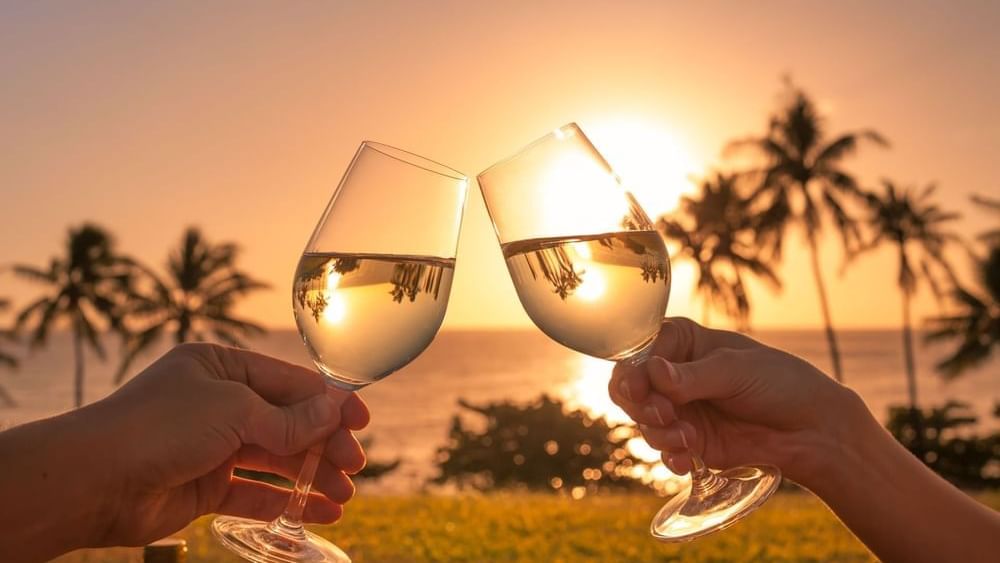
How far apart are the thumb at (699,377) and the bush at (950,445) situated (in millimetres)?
32736

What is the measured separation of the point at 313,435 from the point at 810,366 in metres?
1.53

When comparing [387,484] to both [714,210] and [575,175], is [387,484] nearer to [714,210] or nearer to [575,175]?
[714,210]

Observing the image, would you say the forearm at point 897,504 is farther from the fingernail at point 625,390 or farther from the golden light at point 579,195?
the golden light at point 579,195

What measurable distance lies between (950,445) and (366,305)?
3695 cm

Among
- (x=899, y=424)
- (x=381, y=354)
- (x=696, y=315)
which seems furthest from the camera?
(x=696, y=315)

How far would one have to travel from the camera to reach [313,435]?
7.70ft

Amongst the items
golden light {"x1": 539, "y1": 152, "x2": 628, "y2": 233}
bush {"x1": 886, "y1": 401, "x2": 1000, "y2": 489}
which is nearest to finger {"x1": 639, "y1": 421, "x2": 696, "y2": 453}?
golden light {"x1": 539, "y1": 152, "x2": 628, "y2": 233}

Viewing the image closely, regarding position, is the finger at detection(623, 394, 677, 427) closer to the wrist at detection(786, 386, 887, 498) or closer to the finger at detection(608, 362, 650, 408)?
the finger at detection(608, 362, 650, 408)

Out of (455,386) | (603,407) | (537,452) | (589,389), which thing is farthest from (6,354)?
(589,389)

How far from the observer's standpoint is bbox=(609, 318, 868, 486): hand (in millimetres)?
2637

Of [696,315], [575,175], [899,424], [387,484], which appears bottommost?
[387,484]

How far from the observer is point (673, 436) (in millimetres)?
2646

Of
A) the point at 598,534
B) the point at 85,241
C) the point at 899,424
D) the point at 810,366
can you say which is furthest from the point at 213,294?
the point at 810,366

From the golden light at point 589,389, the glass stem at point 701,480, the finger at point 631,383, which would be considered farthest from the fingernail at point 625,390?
the golden light at point 589,389
